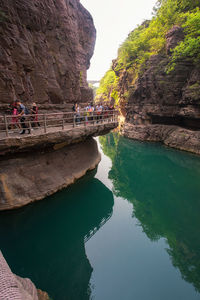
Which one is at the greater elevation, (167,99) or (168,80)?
(168,80)

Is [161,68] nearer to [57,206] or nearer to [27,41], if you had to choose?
[27,41]

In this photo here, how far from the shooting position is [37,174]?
25.6ft

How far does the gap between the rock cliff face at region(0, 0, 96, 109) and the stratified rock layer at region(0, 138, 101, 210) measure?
4069 mm

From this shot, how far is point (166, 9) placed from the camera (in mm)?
21141

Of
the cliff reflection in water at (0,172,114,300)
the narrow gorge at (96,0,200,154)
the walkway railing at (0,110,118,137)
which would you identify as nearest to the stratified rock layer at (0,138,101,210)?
the cliff reflection in water at (0,172,114,300)

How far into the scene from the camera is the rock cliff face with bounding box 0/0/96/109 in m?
9.34

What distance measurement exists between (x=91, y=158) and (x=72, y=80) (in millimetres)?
8331

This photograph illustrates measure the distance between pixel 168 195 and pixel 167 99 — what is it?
1392cm

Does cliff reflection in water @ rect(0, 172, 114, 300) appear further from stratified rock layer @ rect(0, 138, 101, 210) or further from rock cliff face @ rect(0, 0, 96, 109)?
rock cliff face @ rect(0, 0, 96, 109)

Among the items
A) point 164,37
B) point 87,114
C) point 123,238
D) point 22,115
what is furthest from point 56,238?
point 164,37

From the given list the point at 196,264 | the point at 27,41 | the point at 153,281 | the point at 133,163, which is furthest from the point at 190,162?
the point at 27,41

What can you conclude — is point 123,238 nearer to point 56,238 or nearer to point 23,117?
point 56,238

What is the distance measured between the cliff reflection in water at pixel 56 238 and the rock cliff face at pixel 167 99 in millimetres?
13798

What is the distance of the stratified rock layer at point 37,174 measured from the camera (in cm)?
677
